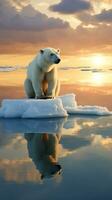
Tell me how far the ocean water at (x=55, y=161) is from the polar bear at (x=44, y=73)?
1599mm

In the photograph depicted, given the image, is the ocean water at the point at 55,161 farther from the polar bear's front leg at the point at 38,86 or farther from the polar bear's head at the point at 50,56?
the polar bear's head at the point at 50,56

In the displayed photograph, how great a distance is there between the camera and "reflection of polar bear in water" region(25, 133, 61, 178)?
3.29 m

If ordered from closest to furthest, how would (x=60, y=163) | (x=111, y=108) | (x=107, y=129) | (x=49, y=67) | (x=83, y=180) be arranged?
(x=83, y=180), (x=60, y=163), (x=107, y=129), (x=49, y=67), (x=111, y=108)

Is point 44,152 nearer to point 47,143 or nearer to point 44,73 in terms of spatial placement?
point 47,143

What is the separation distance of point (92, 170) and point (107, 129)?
212cm

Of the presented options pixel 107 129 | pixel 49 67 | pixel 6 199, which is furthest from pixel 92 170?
pixel 49 67

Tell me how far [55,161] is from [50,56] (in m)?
3.87

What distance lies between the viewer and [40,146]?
4.20 m

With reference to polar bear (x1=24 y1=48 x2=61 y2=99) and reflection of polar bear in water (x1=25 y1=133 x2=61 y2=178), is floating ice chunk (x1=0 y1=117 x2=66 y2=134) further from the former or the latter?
polar bear (x1=24 y1=48 x2=61 y2=99)

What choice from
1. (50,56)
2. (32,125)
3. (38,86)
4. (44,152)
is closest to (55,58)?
(50,56)

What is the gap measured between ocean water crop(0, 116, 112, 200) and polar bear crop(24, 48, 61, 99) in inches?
63.0

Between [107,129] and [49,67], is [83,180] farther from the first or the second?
[49,67]

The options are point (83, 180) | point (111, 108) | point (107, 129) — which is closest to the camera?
point (83, 180)

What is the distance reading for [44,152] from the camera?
391 centimetres
